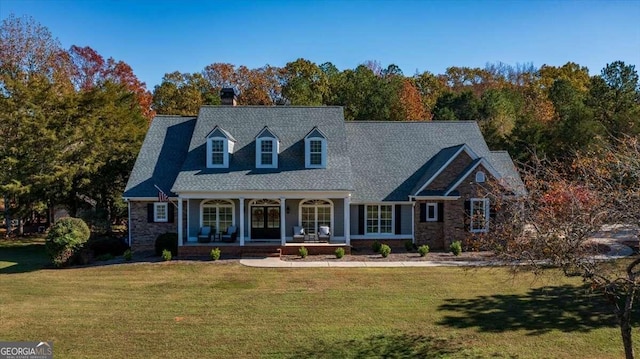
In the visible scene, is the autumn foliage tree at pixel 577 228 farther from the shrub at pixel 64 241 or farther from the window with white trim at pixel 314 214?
the shrub at pixel 64 241

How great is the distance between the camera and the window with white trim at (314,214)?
2489cm

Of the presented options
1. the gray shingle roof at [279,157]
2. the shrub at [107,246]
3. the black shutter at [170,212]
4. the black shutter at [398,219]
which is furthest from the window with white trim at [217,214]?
the black shutter at [398,219]

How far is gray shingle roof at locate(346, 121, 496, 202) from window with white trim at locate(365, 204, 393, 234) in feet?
2.11

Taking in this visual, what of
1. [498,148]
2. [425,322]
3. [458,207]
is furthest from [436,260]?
[498,148]

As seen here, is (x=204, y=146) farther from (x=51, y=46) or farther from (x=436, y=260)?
(x=51, y=46)

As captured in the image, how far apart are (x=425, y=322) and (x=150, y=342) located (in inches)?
279

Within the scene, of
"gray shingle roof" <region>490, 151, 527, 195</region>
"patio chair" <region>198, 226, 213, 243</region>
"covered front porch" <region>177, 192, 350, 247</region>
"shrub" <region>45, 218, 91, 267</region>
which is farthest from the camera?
"gray shingle roof" <region>490, 151, 527, 195</region>

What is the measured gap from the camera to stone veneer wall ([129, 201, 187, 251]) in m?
24.2

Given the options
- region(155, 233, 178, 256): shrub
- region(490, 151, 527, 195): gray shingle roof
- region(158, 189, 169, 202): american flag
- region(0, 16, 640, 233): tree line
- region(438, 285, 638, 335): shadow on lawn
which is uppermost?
region(0, 16, 640, 233): tree line

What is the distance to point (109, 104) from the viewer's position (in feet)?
102

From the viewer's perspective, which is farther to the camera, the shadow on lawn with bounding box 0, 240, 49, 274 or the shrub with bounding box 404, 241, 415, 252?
the shrub with bounding box 404, 241, 415, 252

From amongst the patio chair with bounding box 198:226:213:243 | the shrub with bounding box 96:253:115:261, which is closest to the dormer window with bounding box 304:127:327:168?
the patio chair with bounding box 198:226:213:243

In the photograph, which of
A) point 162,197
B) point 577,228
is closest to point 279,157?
point 162,197

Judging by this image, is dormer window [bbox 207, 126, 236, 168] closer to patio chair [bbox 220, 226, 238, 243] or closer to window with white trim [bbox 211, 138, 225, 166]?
window with white trim [bbox 211, 138, 225, 166]
